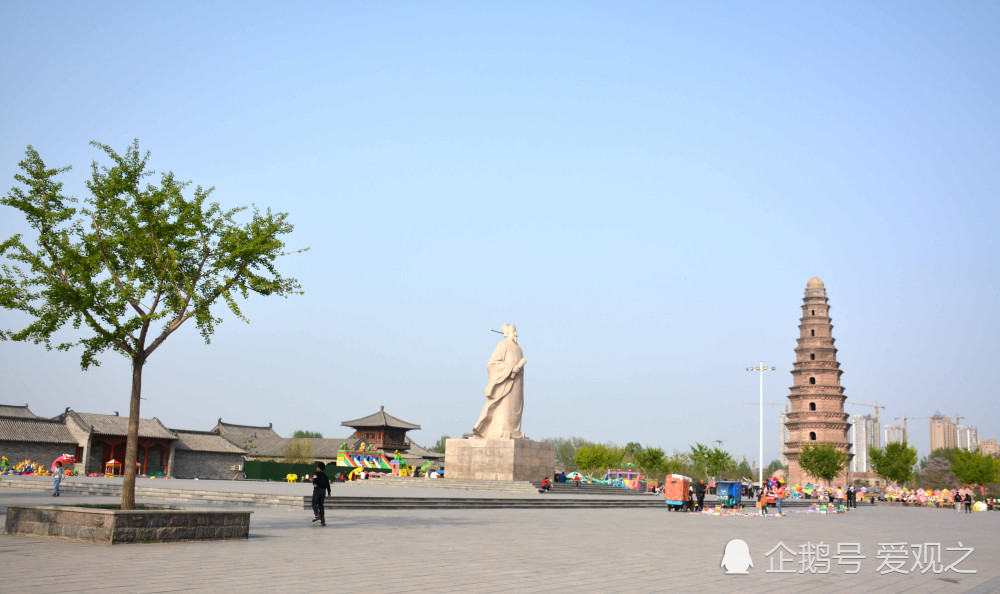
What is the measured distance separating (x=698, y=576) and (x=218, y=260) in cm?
954

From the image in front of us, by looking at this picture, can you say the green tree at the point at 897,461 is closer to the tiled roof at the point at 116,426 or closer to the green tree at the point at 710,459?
the green tree at the point at 710,459

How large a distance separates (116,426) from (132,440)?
46.8 metres

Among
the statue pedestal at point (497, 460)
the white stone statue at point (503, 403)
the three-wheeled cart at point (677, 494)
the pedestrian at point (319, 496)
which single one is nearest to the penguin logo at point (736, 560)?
the pedestrian at point (319, 496)

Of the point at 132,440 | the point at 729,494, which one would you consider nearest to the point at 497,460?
the point at 729,494

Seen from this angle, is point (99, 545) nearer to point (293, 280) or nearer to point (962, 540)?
point (293, 280)

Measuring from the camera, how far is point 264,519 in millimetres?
17344

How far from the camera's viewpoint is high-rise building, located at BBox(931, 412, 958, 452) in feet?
594

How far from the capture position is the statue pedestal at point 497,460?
34.0 m

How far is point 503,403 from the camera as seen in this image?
3562 cm

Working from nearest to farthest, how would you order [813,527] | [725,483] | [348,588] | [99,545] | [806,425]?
[348,588] → [99,545] → [813,527] → [725,483] → [806,425]

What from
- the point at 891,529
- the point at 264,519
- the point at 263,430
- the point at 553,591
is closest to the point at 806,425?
the point at 263,430

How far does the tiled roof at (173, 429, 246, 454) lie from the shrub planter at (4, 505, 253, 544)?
157ft

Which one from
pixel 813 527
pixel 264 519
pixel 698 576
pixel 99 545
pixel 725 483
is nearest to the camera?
pixel 698 576

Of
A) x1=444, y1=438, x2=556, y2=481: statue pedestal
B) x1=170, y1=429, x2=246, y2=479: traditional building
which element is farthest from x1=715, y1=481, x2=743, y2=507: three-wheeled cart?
x1=170, y1=429, x2=246, y2=479: traditional building
